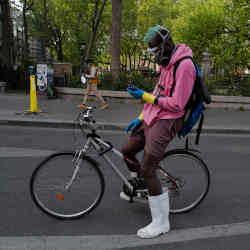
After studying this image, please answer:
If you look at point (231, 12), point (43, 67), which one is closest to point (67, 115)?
point (43, 67)

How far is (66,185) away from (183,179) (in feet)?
3.99

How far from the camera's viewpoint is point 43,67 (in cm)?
1189

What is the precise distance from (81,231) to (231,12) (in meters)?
18.1

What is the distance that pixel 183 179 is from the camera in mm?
3342

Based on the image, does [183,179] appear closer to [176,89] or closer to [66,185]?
[176,89]

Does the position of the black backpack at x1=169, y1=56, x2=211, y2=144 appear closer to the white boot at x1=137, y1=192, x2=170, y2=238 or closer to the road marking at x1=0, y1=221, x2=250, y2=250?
the white boot at x1=137, y1=192, x2=170, y2=238

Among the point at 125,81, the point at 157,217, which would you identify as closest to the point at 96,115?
the point at 125,81

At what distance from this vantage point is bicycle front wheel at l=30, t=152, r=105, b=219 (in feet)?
10.4

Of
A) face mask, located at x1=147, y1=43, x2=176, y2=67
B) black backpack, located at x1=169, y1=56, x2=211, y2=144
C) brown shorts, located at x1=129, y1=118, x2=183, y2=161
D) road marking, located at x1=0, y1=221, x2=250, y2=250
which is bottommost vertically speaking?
road marking, located at x1=0, y1=221, x2=250, y2=250

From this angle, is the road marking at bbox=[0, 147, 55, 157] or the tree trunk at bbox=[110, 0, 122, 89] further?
the tree trunk at bbox=[110, 0, 122, 89]

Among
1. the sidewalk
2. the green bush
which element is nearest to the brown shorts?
the sidewalk

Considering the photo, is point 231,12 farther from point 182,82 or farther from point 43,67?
point 182,82

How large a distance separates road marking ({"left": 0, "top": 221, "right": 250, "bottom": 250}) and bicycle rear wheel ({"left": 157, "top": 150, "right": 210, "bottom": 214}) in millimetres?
409

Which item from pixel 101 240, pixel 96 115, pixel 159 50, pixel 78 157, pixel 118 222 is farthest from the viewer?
pixel 96 115
